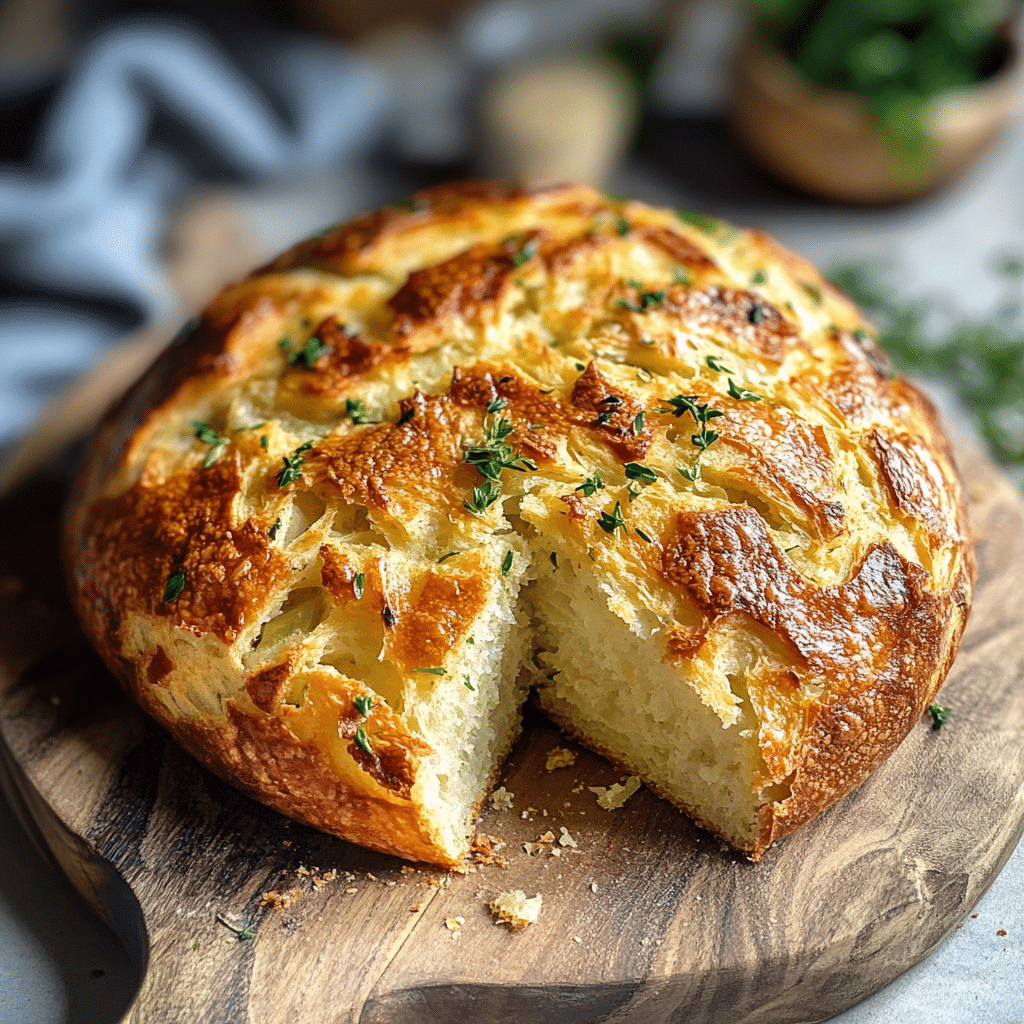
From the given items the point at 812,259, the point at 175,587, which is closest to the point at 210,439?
the point at 175,587

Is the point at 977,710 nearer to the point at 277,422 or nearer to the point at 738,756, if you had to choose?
the point at 738,756

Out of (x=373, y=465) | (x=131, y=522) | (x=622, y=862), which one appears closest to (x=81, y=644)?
(x=131, y=522)

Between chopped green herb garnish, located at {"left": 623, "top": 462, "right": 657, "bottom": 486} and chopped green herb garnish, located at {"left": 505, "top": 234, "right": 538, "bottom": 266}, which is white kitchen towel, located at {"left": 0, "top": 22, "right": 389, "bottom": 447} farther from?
chopped green herb garnish, located at {"left": 623, "top": 462, "right": 657, "bottom": 486}

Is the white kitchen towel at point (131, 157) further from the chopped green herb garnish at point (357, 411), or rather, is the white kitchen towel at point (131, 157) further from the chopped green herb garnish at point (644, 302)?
the chopped green herb garnish at point (644, 302)

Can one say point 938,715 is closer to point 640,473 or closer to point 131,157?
point 640,473

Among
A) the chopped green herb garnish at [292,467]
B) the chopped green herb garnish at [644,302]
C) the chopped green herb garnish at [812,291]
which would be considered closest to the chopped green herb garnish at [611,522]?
the chopped green herb garnish at [644,302]

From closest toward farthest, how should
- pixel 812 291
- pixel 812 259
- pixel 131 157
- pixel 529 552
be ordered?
pixel 529 552 → pixel 812 291 → pixel 131 157 → pixel 812 259
